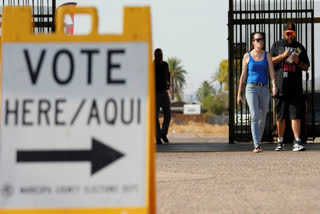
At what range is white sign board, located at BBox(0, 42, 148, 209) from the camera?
407cm

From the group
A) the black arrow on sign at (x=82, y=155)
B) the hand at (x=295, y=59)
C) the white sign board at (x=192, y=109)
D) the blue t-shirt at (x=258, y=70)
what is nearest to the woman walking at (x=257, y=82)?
the blue t-shirt at (x=258, y=70)

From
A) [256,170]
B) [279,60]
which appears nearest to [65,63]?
[256,170]

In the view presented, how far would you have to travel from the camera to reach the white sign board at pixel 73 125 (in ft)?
13.3

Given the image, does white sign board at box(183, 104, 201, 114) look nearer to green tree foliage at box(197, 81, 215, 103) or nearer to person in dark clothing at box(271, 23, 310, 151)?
green tree foliage at box(197, 81, 215, 103)

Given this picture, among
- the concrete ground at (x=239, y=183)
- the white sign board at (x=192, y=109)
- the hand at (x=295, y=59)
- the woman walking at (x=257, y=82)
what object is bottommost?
the white sign board at (x=192, y=109)

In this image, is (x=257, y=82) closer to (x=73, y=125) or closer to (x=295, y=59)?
(x=295, y=59)

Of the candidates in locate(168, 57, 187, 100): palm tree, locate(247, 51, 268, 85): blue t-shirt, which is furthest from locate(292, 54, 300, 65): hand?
locate(168, 57, 187, 100): palm tree

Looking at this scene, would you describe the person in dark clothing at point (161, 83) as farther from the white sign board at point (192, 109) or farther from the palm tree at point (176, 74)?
the palm tree at point (176, 74)

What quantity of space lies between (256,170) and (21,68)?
5249mm

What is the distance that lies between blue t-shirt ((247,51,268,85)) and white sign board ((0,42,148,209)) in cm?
767

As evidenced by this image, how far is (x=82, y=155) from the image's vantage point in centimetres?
414

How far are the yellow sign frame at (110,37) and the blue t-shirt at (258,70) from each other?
757 cm

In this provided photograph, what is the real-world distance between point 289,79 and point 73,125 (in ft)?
28.0

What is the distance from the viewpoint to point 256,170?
9.03 m
